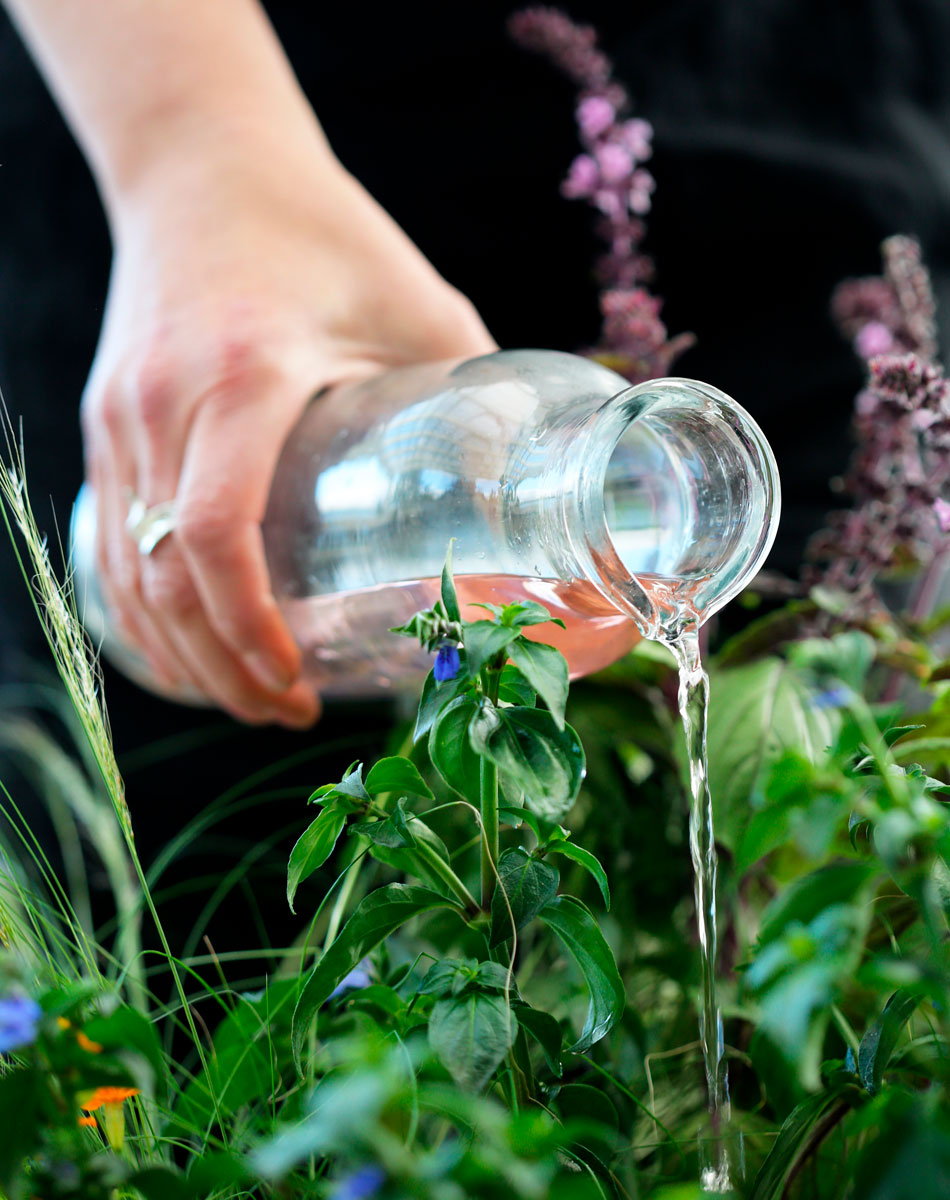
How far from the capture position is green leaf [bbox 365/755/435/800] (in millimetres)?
259

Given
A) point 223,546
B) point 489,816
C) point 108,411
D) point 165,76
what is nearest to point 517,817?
point 489,816

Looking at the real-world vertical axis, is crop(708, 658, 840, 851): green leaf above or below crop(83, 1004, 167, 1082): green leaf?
below

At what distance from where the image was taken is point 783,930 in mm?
194

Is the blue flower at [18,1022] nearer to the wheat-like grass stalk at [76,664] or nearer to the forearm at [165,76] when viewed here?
the wheat-like grass stalk at [76,664]

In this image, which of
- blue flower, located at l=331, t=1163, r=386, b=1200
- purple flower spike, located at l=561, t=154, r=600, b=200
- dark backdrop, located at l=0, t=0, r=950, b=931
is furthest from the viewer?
dark backdrop, located at l=0, t=0, r=950, b=931

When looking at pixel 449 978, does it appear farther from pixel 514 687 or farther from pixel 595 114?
pixel 595 114

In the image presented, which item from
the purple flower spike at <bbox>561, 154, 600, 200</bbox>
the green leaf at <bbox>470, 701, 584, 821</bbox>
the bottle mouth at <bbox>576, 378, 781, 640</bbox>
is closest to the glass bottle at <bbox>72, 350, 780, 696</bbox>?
the bottle mouth at <bbox>576, 378, 781, 640</bbox>

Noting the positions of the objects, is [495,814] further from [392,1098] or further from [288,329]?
[288,329]

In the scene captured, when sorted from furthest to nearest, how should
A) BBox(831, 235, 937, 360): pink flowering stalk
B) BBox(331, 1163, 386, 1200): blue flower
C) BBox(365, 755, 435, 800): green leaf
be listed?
1. BBox(831, 235, 937, 360): pink flowering stalk
2. BBox(365, 755, 435, 800): green leaf
3. BBox(331, 1163, 386, 1200): blue flower

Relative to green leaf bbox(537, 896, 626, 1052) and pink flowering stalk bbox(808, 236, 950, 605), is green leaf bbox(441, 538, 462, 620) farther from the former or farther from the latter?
pink flowering stalk bbox(808, 236, 950, 605)

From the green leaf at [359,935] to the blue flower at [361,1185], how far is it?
0.09 metres

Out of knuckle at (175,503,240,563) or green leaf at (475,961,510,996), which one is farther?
knuckle at (175,503,240,563)

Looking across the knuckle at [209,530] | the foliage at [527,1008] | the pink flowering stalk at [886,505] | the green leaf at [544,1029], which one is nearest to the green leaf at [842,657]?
the foliage at [527,1008]

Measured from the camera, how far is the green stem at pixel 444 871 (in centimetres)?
25
